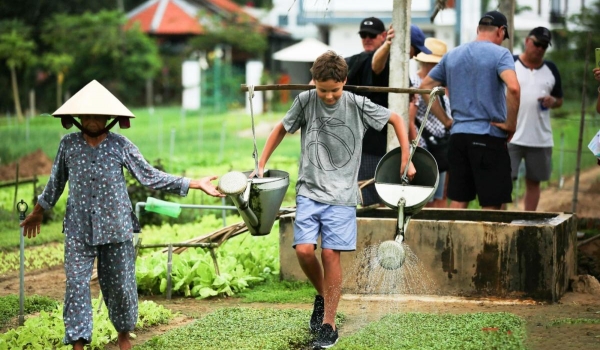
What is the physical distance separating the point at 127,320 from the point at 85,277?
1.23 feet

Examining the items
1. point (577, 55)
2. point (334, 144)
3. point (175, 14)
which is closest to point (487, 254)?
point (334, 144)

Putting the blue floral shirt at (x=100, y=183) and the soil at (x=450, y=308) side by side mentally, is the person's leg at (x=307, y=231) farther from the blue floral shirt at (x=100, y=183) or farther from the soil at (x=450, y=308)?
the blue floral shirt at (x=100, y=183)

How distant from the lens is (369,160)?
910cm

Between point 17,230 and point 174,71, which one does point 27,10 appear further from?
point 17,230

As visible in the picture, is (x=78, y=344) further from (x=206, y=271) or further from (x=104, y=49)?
(x=104, y=49)

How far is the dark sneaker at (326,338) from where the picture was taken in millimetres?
6211

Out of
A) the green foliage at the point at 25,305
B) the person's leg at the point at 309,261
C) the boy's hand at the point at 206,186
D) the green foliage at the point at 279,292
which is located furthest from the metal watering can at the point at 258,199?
the green foliage at the point at 25,305

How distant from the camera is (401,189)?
22.1 feet

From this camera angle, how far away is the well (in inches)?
297

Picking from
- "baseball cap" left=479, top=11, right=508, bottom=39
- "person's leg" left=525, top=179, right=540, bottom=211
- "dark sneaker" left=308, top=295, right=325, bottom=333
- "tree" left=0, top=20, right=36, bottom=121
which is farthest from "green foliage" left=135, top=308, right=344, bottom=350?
"tree" left=0, top=20, right=36, bottom=121

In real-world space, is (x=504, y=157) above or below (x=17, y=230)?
above

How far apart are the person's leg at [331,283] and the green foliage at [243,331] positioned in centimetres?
23

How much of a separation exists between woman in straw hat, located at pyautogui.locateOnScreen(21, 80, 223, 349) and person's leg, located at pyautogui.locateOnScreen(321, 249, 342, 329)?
943mm

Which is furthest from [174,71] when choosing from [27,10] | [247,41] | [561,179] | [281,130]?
[281,130]
